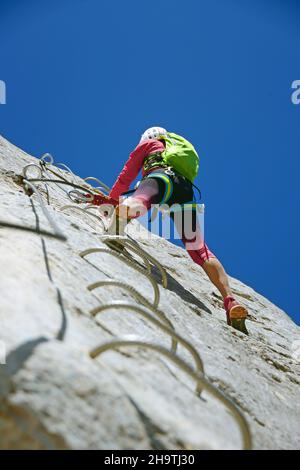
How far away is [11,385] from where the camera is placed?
1.04m

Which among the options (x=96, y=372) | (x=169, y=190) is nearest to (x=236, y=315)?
(x=169, y=190)

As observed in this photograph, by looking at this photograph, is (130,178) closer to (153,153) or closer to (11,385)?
(153,153)

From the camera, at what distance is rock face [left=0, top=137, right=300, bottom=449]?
1037mm

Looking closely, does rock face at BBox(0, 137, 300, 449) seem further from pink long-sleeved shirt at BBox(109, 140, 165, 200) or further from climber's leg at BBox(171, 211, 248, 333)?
pink long-sleeved shirt at BBox(109, 140, 165, 200)

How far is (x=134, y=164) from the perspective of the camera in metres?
4.36

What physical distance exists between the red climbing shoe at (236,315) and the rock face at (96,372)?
57cm

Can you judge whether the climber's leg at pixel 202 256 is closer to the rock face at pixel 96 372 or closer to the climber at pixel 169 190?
the climber at pixel 169 190

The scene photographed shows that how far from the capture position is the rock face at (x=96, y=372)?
1.04 m

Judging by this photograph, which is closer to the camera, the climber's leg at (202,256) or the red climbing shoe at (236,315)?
the red climbing shoe at (236,315)

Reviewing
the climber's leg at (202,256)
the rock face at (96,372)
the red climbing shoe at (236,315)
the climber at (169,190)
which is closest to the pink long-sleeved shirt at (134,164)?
the climber at (169,190)

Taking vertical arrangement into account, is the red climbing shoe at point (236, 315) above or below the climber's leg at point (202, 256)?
below

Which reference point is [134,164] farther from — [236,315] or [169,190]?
[236,315]

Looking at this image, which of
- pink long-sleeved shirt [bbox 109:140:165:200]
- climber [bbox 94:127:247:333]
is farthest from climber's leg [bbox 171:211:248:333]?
pink long-sleeved shirt [bbox 109:140:165:200]
